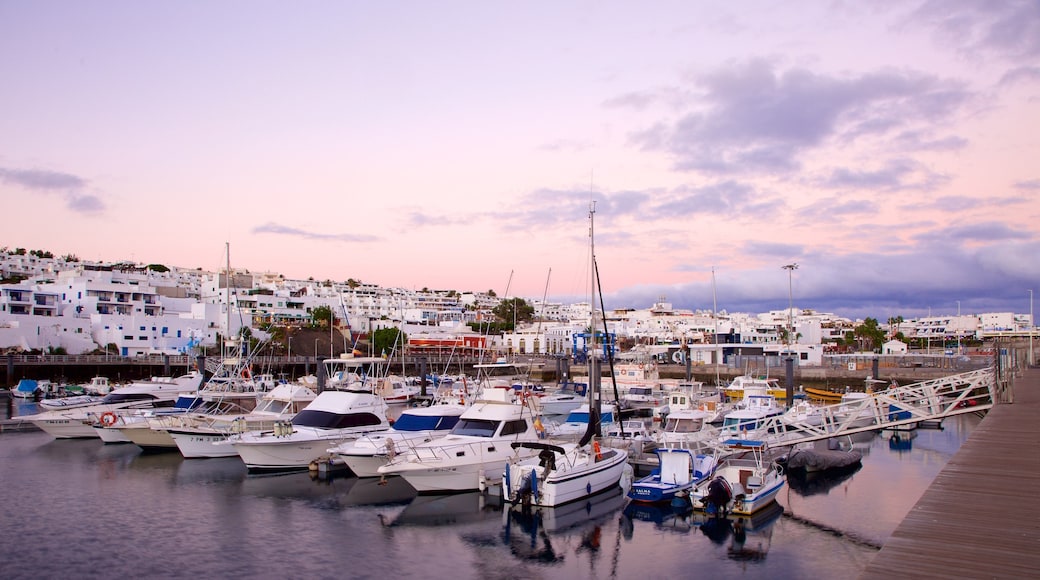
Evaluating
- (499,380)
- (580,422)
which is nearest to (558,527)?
(580,422)

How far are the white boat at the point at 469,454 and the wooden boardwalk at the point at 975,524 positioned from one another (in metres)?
12.2

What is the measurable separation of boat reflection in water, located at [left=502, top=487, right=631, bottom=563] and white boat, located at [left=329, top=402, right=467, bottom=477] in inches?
190

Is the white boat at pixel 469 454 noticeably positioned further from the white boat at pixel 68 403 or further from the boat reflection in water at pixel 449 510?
the white boat at pixel 68 403

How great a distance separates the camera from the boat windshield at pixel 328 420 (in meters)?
26.4

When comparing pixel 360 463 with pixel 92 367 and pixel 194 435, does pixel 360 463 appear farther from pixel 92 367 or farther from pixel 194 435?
pixel 92 367

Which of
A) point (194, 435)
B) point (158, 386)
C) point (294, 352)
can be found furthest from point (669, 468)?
point (294, 352)

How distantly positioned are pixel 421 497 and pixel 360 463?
2881 mm

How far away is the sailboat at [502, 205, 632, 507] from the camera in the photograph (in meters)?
19.8

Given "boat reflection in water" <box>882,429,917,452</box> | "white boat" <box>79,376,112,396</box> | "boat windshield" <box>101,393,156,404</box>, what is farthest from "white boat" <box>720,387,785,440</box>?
"white boat" <box>79,376,112,396</box>

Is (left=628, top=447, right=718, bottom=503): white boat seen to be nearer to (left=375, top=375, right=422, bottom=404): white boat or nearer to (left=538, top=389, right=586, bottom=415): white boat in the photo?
(left=538, top=389, right=586, bottom=415): white boat

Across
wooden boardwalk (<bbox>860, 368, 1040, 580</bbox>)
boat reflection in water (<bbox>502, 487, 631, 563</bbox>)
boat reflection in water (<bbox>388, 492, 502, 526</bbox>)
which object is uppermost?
wooden boardwalk (<bbox>860, 368, 1040, 580</bbox>)

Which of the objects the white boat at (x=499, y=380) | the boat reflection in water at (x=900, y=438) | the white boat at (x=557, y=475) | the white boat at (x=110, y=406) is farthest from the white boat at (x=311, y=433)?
the boat reflection in water at (x=900, y=438)

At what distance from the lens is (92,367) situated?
7006 cm

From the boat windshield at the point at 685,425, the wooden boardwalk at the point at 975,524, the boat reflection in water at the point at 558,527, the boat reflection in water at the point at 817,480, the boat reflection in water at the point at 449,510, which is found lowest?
the boat reflection in water at the point at 817,480
